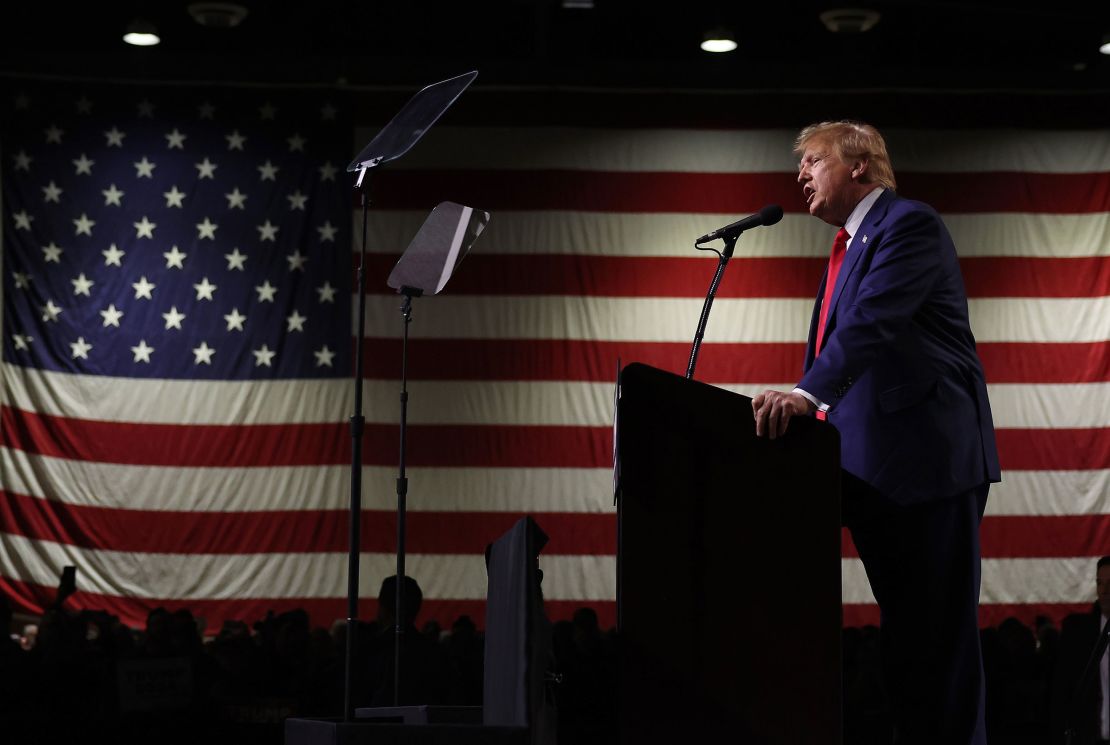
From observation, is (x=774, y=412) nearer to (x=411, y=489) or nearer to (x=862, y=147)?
(x=862, y=147)

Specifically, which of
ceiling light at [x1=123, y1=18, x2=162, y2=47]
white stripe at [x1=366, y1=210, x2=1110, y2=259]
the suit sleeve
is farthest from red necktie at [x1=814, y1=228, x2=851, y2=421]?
ceiling light at [x1=123, y1=18, x2=162, y2=47]

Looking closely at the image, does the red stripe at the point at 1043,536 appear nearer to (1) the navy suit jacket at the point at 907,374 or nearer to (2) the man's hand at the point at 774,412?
(1) the navy suit jacket at the point at 907,374

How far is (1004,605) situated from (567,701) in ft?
14.5

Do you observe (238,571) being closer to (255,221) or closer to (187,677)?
(255,221)

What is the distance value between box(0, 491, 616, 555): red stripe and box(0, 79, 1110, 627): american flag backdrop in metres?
0.02

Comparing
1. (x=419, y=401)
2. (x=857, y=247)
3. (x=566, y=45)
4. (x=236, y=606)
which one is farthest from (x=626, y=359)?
(x=857, y=247)

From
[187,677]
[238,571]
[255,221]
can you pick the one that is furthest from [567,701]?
[255,221]

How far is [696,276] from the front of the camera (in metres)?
8.78

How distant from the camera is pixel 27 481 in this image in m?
8.50

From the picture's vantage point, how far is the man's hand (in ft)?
6.90

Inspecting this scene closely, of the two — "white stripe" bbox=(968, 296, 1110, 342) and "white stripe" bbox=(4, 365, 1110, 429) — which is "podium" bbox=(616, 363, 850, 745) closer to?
"white stripe" bbox=(4, 365, 1110, 429)

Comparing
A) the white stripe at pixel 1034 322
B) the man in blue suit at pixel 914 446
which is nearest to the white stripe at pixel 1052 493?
the white stripe at pixel 1034 322

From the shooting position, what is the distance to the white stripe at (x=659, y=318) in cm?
874

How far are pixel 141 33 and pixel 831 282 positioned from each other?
23.6ft
